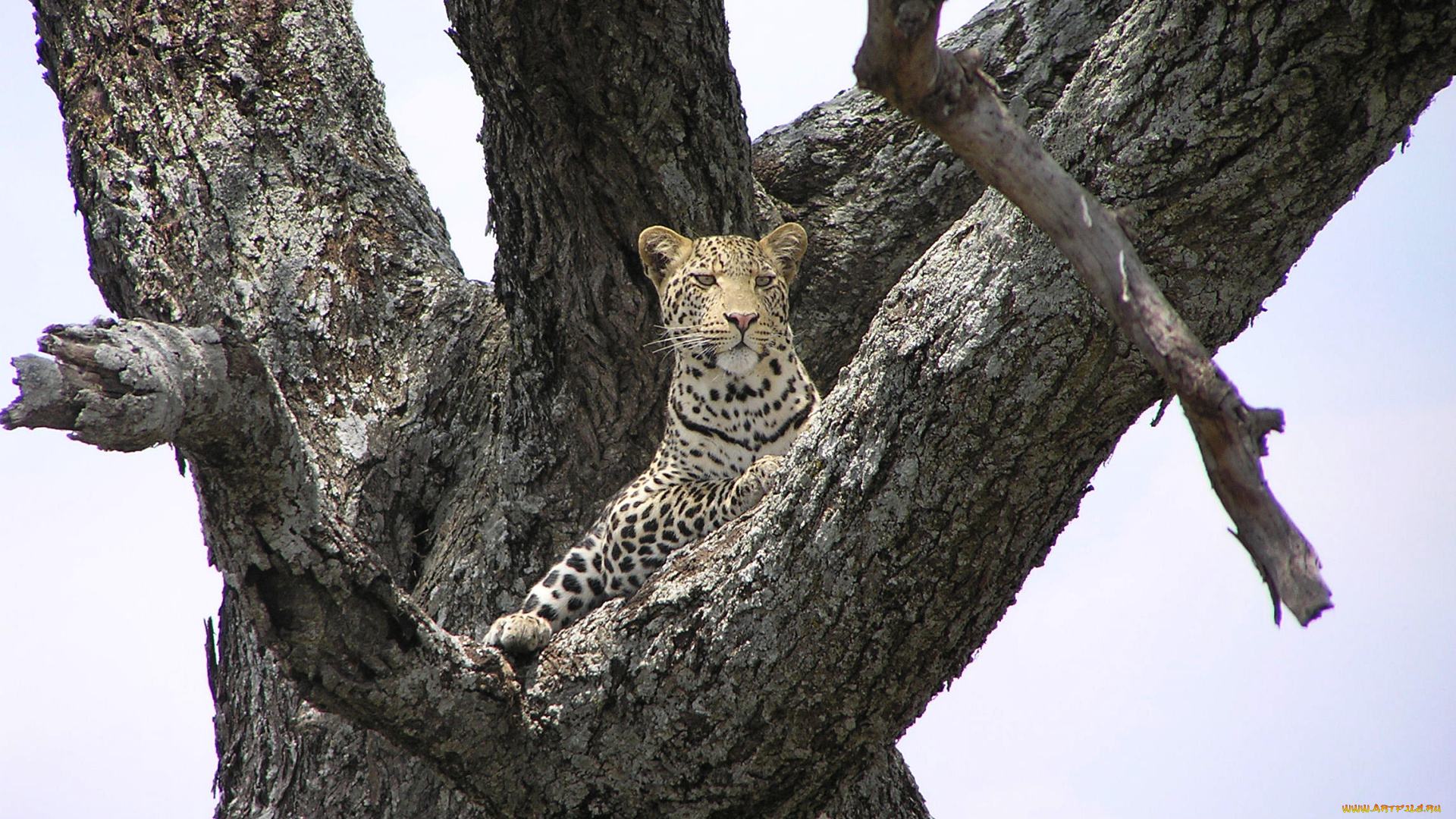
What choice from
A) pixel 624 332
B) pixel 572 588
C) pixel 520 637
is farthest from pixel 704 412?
pixel 520 637

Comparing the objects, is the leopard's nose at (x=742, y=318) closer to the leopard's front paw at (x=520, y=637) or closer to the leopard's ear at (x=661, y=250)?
the leopard's ear at (x=661, y=250)

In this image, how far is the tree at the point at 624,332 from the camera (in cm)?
274

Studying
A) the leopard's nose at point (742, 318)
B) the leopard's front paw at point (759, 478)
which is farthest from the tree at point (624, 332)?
the leopard's front paw at point (759, 478)

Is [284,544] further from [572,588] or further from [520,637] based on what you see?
[572,588]

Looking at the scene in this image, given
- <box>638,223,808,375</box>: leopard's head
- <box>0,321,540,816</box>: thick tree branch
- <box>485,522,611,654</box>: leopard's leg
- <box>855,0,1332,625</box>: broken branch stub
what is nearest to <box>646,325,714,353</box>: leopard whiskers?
→ <box>638,223,808,375</box>: leopard's head

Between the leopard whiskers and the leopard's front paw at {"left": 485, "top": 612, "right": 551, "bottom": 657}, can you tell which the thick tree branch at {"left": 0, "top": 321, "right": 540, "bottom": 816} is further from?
the leopard whiskers

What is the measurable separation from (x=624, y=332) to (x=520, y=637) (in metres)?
1.51

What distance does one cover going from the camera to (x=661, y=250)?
197 inches

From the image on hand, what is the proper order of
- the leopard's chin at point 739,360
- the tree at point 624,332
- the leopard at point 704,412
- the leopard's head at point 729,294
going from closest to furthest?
the tree at point 624,332
the leopard at point 704,412
the leopard's head at point 729,294
the leopard's chin at point 739,360

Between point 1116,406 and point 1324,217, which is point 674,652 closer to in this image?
point 1116,406

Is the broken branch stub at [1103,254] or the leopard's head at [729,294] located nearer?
the broken branch stub at [1103,254]

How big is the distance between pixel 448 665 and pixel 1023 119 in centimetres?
295

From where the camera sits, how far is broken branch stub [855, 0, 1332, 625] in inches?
73.0

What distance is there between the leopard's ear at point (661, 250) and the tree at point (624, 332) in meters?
0.09
